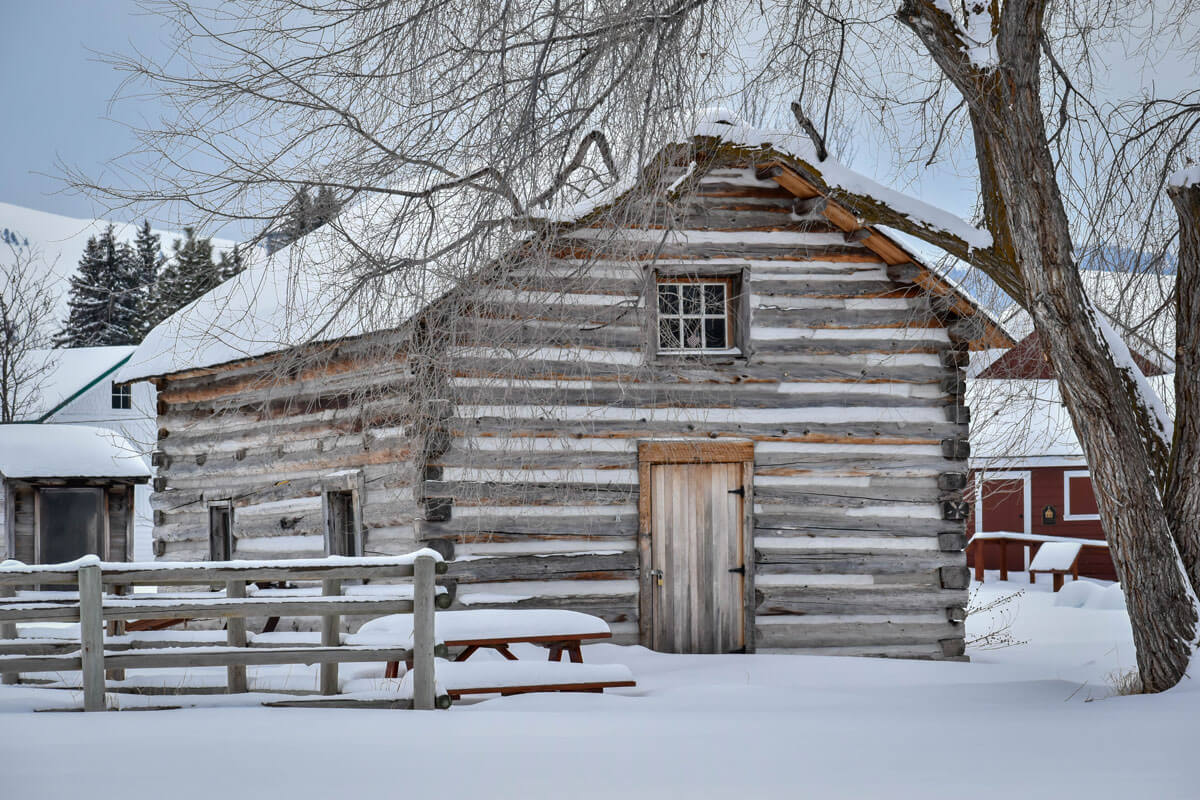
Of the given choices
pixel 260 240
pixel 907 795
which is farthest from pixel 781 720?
pixel 260 240

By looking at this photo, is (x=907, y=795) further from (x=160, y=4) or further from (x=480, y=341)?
(x=160, y=4)

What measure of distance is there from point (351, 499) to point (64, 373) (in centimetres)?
2325

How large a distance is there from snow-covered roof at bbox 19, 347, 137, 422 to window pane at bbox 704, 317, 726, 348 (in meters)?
22.8

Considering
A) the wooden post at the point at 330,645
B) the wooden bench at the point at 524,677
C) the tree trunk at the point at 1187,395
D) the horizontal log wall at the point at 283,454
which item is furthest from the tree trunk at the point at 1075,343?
the wooden post at the point at 330,645

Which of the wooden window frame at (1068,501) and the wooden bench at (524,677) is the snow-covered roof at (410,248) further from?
the wooden window frame at (1068,501)

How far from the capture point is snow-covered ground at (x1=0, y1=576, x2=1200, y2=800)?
4914 millimetres

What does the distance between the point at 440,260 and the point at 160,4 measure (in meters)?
2.48

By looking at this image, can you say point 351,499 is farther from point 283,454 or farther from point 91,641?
point 91,641

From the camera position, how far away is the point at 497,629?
8.22 meters

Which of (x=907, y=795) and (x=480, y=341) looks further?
(x=480, y=341)

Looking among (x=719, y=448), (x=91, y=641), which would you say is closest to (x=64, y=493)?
(x=719, y=448)

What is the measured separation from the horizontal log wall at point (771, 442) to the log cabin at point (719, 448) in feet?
0.07

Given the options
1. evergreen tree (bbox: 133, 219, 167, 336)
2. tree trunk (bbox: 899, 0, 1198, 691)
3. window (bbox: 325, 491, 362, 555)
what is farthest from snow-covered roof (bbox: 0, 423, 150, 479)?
tree trunk (bbox: 899, 0, 1198, 691)

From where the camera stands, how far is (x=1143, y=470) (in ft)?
24.5
